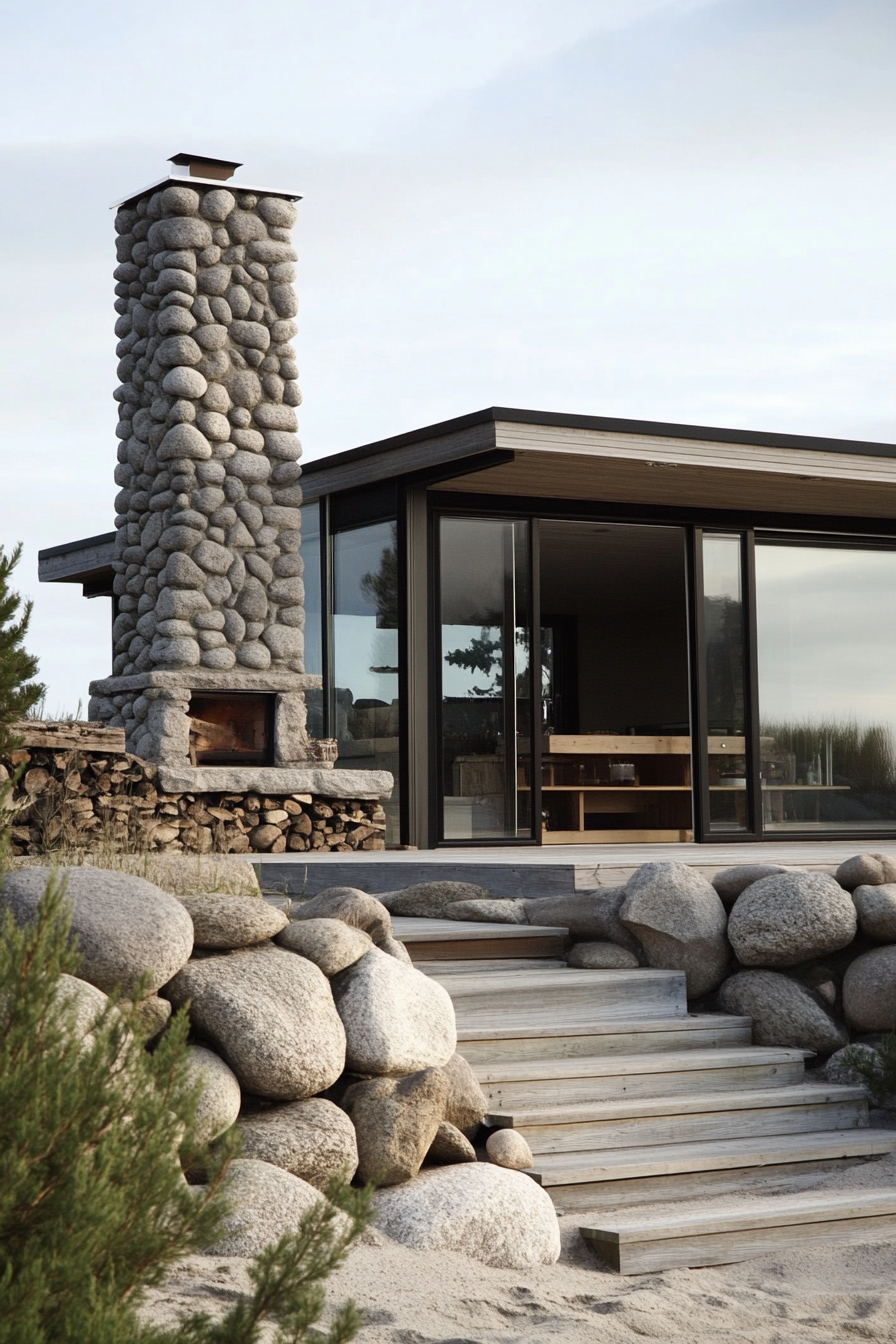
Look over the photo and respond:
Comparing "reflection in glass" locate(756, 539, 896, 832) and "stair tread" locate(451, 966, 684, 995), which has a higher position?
"reflection in glass" locate(756, 539, 896, 832)

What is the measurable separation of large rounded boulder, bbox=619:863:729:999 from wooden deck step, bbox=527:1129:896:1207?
0.92m

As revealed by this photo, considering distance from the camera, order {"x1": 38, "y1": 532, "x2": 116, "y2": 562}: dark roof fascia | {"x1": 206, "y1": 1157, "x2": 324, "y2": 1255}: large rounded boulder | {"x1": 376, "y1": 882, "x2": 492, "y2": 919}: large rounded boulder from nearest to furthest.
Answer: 1. {"x1": 206, "y1": 1157, "x2": 324, "y2": 1255}: large rounded boulder
2. {"x1": 376, "y1": 882, "x2": 492, "y2": 919}: large rounded boulder
3. {"x1": 38, "y1": 532, "x2": 116, "y2": 562}: dark roof fascia

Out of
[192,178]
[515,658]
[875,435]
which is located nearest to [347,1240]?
[515,658]

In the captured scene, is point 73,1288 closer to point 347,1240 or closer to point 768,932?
point 347,1240

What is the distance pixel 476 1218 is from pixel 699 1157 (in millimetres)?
1118

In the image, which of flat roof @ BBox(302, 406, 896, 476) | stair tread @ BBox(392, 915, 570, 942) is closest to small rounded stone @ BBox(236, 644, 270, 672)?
flat roof @ BBox(302, 406, 896, 476)

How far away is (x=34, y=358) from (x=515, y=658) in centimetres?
467

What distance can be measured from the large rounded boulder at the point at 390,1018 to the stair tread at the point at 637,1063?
1.17 ft

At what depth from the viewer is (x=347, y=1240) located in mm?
2084

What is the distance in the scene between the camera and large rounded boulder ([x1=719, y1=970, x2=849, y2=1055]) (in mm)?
5941

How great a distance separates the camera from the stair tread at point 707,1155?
4.70m

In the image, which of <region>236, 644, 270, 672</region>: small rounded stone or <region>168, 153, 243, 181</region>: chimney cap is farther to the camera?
<region>168, 153, 243, 181</region>: chimney cap

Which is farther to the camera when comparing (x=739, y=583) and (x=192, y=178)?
(x=739, y=583)

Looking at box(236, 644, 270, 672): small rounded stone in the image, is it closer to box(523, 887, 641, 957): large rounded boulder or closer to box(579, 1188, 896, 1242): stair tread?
box(523, 887, 641, 957): large rounded boulder
